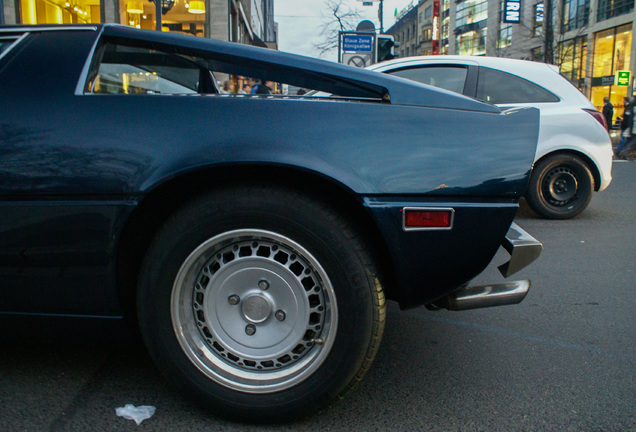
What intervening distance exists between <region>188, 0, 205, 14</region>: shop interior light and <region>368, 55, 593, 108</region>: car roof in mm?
11696

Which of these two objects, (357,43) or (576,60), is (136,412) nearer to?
(357,43)

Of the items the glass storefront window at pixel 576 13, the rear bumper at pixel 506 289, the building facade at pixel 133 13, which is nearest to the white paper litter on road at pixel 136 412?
the rear bumper at pixel 506 289

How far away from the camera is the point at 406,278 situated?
1.85 metres

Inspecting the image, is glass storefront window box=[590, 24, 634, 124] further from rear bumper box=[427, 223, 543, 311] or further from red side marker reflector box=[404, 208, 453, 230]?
red side marker reflector box=[404, 208, 453, 230]

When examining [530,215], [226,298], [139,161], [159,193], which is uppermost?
[139,161]

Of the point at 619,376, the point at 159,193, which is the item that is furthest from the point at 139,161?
the point at 619,376

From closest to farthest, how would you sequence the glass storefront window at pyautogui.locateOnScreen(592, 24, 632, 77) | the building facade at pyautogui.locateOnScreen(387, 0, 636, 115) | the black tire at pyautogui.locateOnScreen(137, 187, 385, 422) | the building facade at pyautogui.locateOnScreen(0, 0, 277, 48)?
the black tire at pyautogui.locateOnScreen(137, 187, 385, 422) → the building facade at pyautogui.locateOnScreen(0, 0, 277, 48) → the building facade at pyautogui.locateOnScreen(387, 0, 636, 115) → the glass storefront window at pyautogui.locateOnScreen(592, 24, 632, 77)

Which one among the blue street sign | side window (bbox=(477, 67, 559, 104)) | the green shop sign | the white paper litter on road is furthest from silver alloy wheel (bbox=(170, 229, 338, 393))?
the green shop sign

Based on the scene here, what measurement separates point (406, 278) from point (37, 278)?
1.29 metres

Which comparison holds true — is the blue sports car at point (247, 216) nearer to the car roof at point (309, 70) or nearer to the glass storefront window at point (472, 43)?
the car roof at point (309, 70)

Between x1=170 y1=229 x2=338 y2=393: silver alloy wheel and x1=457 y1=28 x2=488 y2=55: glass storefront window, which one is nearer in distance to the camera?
x1=170 y1=229 x2=338 y2=393: silver alloy wheel

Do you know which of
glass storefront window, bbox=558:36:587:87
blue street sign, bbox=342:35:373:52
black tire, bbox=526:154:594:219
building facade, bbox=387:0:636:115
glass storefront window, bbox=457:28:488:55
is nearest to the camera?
black tire, bbox=526:154:594:219

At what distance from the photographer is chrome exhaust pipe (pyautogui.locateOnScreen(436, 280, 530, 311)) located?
2064 mm

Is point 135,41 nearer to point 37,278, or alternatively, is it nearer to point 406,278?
point 37,278
